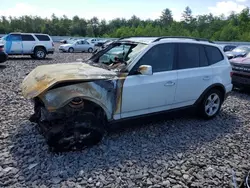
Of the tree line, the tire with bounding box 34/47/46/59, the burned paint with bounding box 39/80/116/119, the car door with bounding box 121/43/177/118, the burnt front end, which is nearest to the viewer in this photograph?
the burned paint with bounding box 39/80/116/119

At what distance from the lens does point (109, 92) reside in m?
3.63

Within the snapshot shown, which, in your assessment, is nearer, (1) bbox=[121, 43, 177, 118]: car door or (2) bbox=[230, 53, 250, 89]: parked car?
(1) bbox=[121, 43, 177, 118]: car door

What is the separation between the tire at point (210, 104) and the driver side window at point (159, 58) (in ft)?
4.07

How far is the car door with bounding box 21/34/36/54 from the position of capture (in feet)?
50.7

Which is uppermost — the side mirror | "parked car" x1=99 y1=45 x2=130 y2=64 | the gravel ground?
"parked car" x1=99 y1=45 x2=130 y2=64

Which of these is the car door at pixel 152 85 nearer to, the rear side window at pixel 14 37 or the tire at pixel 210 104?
the tire at pixel 210 104

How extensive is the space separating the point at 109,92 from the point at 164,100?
3.91 ft

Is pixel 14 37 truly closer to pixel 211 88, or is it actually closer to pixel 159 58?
pixel 159 58

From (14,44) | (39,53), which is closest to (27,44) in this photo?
(14,44)

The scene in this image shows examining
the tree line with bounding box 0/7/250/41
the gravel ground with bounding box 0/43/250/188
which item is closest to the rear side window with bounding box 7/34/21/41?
the gravel ground with bounding box 0/43/250/188

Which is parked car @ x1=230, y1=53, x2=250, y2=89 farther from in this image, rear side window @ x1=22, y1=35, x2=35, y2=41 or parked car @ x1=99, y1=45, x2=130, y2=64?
rear side window @ x1=22, y1=35, x2=35, y2=41

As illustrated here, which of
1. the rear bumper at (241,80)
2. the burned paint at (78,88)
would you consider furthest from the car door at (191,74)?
the rear bumper at (241,80)

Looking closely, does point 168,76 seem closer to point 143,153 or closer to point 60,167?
point 143,153

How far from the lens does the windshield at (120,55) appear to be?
4086 millimetres
